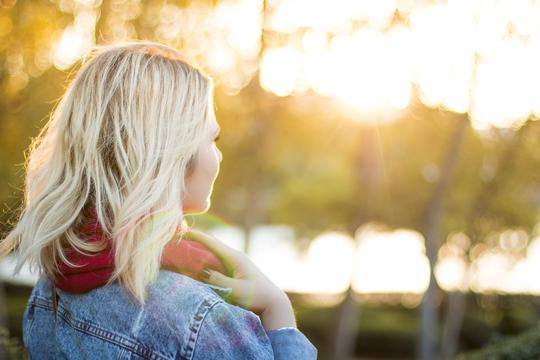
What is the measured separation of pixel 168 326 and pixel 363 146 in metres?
12.4

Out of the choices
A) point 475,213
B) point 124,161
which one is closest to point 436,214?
point 475,213

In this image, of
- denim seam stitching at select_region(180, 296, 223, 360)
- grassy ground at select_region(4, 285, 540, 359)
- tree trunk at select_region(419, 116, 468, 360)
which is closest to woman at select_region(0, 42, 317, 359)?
denim seam stitching at select_region(180, 296, 223, 360)

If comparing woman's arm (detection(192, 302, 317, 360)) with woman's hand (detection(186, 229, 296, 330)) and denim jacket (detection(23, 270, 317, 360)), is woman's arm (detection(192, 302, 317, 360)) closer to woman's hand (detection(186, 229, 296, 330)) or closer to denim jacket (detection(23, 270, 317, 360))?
denim jacket (detection(23, 270, 317, 360))

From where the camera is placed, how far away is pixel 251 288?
1967 millimetres

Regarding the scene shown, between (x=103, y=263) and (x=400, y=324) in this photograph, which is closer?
(x=103, y=263)

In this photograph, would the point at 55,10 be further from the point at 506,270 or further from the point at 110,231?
the point at 506,270

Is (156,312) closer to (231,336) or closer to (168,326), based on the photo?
(168,326)

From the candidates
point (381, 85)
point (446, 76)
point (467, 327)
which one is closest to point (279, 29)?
point (381, 85)

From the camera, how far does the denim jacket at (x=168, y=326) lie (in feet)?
5.70

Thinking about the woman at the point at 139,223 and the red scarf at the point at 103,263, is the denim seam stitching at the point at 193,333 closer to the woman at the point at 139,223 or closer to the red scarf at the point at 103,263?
the woman at the point at 139,223

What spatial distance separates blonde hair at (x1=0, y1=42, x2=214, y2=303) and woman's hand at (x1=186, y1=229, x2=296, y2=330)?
0.14m

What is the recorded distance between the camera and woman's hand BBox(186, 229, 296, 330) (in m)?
1.95

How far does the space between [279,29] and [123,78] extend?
8.85 m

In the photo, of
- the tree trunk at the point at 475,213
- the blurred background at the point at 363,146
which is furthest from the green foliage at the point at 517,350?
the tree trunk at the point at 475,213
